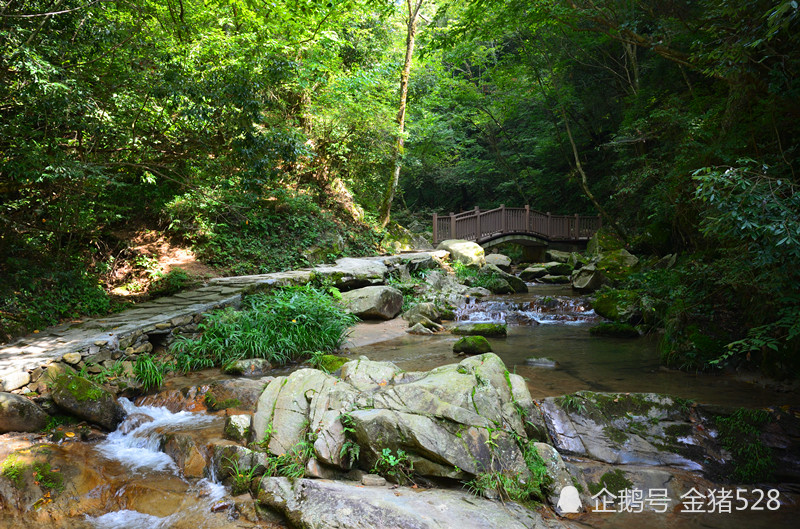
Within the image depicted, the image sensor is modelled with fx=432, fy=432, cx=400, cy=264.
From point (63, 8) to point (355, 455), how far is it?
5.80 m

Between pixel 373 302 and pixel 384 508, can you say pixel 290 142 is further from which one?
pixel 384 508

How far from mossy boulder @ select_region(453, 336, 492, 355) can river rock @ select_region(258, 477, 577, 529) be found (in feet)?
12.0

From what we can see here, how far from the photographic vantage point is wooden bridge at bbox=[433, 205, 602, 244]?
16625mm

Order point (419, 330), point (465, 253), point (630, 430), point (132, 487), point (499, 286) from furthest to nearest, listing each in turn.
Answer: point (465, 253)
point (499, 286)
point (419, 330)
point (630, 430)
point (132, 487)

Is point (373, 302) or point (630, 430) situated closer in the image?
point (630, 430)

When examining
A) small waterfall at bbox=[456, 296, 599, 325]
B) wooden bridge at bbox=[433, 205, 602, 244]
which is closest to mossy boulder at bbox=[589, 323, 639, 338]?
small waterfall at bbox=[456, 296, 599, 325]

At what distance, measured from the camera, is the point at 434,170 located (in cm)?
2195

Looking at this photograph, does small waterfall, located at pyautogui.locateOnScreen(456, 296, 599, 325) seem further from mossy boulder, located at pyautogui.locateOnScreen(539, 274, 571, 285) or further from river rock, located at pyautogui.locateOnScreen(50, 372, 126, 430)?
river rock, located at pyautogui.locateOnScreen(50, 372, 126, 430)

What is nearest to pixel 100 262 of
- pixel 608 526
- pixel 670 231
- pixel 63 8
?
pixel 63 8

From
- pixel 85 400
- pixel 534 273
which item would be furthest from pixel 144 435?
pixel 534 273

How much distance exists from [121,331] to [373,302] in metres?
4.34

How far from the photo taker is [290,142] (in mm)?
6375

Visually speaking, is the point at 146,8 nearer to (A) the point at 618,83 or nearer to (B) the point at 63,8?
(B) the point at 63,8

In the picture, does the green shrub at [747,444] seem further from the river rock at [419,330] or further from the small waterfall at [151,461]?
the river rock at [419,330]
